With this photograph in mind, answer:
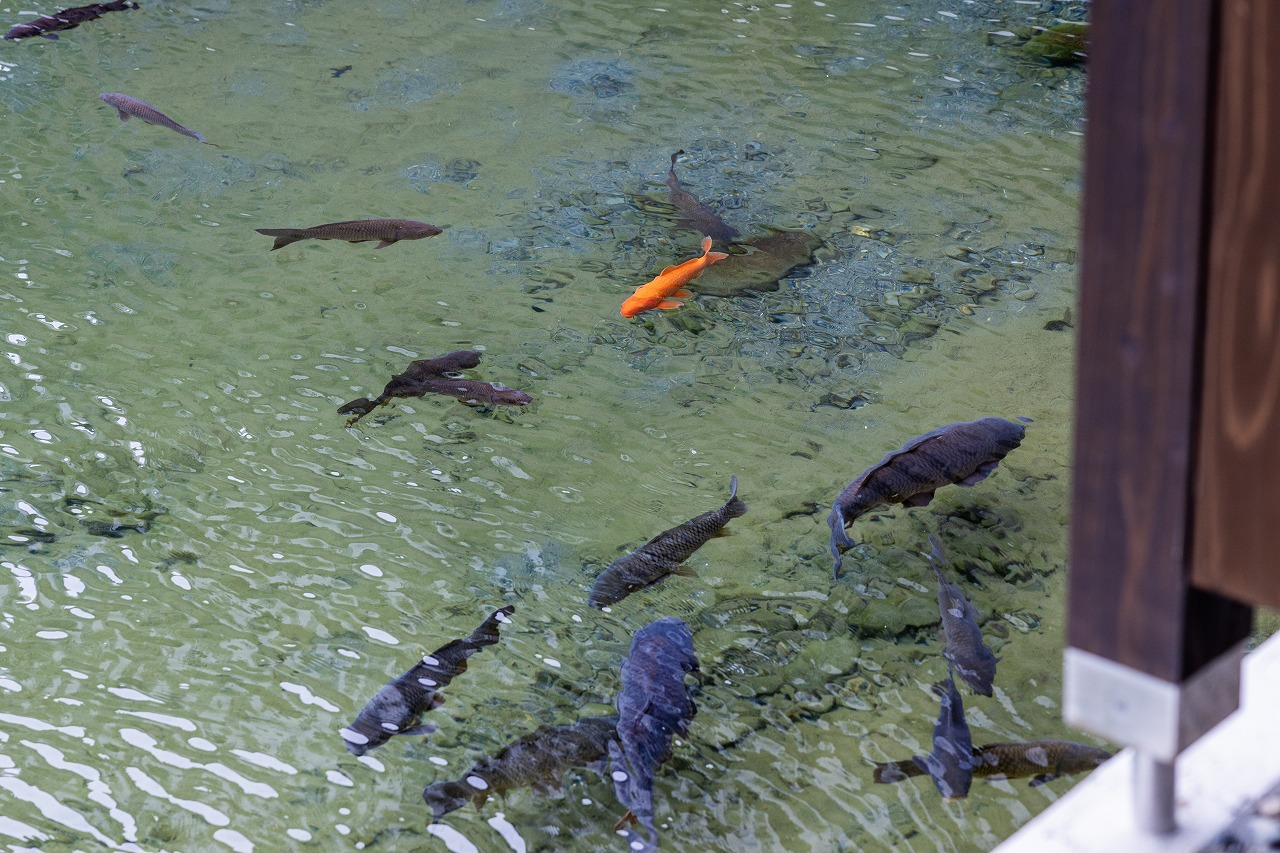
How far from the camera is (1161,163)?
1089 millimetres

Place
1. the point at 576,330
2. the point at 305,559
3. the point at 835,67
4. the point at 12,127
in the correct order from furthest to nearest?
the point at 835,67 → the point at 12,127 → the point at 576,330 → the point at 305,559

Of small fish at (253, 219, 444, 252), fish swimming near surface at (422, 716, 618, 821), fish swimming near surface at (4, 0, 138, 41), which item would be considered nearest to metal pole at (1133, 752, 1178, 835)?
fish swimming near surface at (422, 716, 618, 821)

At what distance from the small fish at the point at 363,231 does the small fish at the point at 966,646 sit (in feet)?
10.3

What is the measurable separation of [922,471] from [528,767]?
1.67 meters

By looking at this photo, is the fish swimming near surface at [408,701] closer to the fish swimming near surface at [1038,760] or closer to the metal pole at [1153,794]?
the fish swimming near surface at [1038,760]

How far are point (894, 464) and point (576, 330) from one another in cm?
187

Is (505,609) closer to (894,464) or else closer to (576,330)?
(894,464)

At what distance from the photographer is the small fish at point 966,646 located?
3295mm

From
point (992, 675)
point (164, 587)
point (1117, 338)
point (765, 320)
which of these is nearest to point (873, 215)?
point (765, 320)

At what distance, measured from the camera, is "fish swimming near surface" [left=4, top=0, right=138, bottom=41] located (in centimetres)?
705

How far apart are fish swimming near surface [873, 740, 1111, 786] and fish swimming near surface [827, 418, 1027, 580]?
2.93 feet

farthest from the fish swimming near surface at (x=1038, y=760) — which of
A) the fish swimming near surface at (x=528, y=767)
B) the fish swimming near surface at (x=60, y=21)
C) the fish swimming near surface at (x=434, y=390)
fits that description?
the fish swimming near surface at (x=60, y=21)

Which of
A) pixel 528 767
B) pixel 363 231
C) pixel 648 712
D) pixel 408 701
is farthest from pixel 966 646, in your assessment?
pixel 363 231

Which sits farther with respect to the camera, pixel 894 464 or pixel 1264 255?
pixel 894 464
